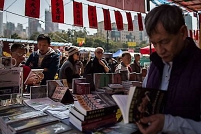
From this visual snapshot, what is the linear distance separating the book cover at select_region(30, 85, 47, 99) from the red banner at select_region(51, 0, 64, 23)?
1.71m

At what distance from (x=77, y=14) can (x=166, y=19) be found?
2.69 metres

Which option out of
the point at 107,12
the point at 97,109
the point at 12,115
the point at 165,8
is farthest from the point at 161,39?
the point at 107,12

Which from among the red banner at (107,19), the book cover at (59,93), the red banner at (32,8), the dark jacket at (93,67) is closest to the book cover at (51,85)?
the book cover at (59,93)

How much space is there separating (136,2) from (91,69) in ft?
5.44

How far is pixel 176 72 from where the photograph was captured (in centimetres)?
73

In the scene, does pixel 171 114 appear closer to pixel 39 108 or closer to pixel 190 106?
pixel 190 106

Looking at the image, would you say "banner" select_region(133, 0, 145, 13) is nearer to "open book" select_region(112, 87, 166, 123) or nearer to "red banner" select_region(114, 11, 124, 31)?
"red banner" select_region(114, 11, 124, 31)

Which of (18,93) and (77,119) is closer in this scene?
(77,119)

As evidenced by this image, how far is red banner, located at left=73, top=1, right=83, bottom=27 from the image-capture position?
125 inches

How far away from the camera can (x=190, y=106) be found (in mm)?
675

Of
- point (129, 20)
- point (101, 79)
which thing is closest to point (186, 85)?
point (101, 79)

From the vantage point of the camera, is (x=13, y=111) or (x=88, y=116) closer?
(x=88, y=116)

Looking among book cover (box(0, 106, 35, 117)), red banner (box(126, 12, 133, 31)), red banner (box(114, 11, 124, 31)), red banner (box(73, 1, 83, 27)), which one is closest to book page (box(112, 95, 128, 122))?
book cover (box(0, 106, 35, 117))

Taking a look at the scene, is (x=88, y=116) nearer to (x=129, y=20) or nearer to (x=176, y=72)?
(x=176, y=72)
